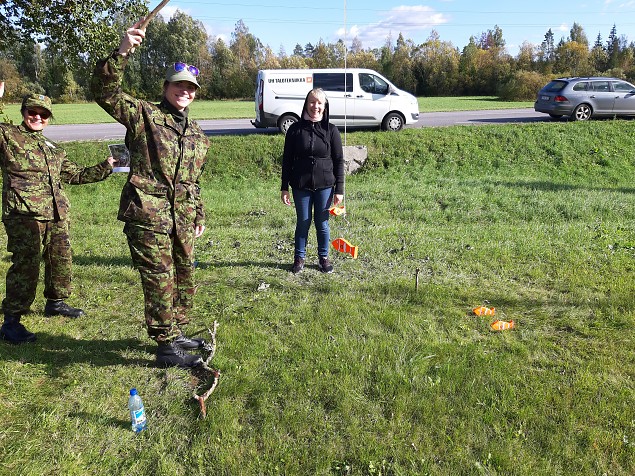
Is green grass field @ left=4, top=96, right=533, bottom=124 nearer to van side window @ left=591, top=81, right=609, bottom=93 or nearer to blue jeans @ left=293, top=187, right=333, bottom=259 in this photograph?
van side window @ left=591, top=81, right=609, bottom=93

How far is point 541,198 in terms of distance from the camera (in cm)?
885

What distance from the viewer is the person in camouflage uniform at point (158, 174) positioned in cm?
A: 271

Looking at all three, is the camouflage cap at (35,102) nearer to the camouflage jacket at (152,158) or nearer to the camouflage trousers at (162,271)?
the camouflage jacket at (152,158)

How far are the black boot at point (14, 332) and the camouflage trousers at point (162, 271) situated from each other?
135 cm

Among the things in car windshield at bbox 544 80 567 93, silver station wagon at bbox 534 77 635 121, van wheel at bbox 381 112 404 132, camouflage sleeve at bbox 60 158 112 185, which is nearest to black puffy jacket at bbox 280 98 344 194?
camouflage sleeve at bbox 60 158 112 185

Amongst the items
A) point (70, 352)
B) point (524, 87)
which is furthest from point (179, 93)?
point (524, 87)

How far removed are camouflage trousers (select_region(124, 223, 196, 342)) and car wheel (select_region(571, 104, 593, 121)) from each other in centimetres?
1550

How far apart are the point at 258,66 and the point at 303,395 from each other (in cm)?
6710

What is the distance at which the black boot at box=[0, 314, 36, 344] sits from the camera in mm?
3744

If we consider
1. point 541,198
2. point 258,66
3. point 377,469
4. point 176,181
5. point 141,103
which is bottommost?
point 377,469

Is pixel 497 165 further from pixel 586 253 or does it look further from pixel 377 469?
pixel 377 469

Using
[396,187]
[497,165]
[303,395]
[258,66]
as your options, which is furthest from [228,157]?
[258,66]

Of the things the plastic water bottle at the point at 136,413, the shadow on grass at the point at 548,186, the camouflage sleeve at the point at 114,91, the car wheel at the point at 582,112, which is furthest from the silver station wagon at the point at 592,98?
the plastic water bottle at the point at 136,413

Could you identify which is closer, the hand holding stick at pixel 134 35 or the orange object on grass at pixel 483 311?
the hand holding stick at pixel 134 35
